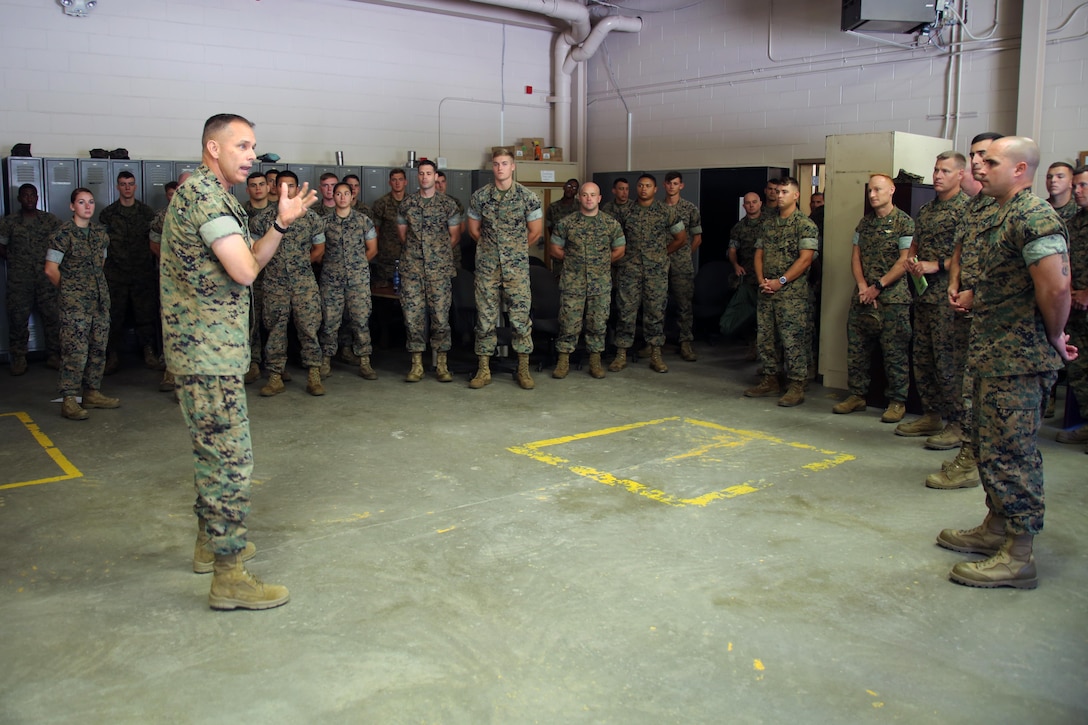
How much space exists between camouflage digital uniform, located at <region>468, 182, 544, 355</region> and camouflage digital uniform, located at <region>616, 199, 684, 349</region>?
4.01 feet

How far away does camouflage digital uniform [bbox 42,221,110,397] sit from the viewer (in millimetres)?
6266

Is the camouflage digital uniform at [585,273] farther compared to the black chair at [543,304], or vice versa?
the black chair at [543,304]

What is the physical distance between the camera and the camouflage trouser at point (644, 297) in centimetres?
827

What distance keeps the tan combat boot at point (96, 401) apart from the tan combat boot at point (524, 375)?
3073mm

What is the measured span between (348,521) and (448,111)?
335 inches

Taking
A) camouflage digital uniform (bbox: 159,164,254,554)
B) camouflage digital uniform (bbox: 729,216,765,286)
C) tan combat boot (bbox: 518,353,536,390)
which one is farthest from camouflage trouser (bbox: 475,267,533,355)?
camouflage digital uniform (bbox: 159,164,254,554)

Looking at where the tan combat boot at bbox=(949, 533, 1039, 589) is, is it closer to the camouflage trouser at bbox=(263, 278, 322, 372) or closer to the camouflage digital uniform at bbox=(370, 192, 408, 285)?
the camouflage trouser at bbox=(263, 278, 322, 372)

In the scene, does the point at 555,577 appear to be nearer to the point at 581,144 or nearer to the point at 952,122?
the point at 952,122

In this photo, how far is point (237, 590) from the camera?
10.8ft

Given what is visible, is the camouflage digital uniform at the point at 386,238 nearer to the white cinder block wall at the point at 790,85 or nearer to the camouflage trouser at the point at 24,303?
the camouflage trouser at the point at 24,303

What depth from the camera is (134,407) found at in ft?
22.0

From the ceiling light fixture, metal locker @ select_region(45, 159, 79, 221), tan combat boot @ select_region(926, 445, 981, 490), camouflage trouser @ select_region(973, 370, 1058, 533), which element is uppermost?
the ceiling light fixture

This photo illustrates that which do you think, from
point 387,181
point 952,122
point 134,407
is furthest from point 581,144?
point 134,407

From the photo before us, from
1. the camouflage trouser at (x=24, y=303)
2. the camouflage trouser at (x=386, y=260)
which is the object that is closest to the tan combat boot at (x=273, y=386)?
the camouflage trouser at (x=386, y=260)
